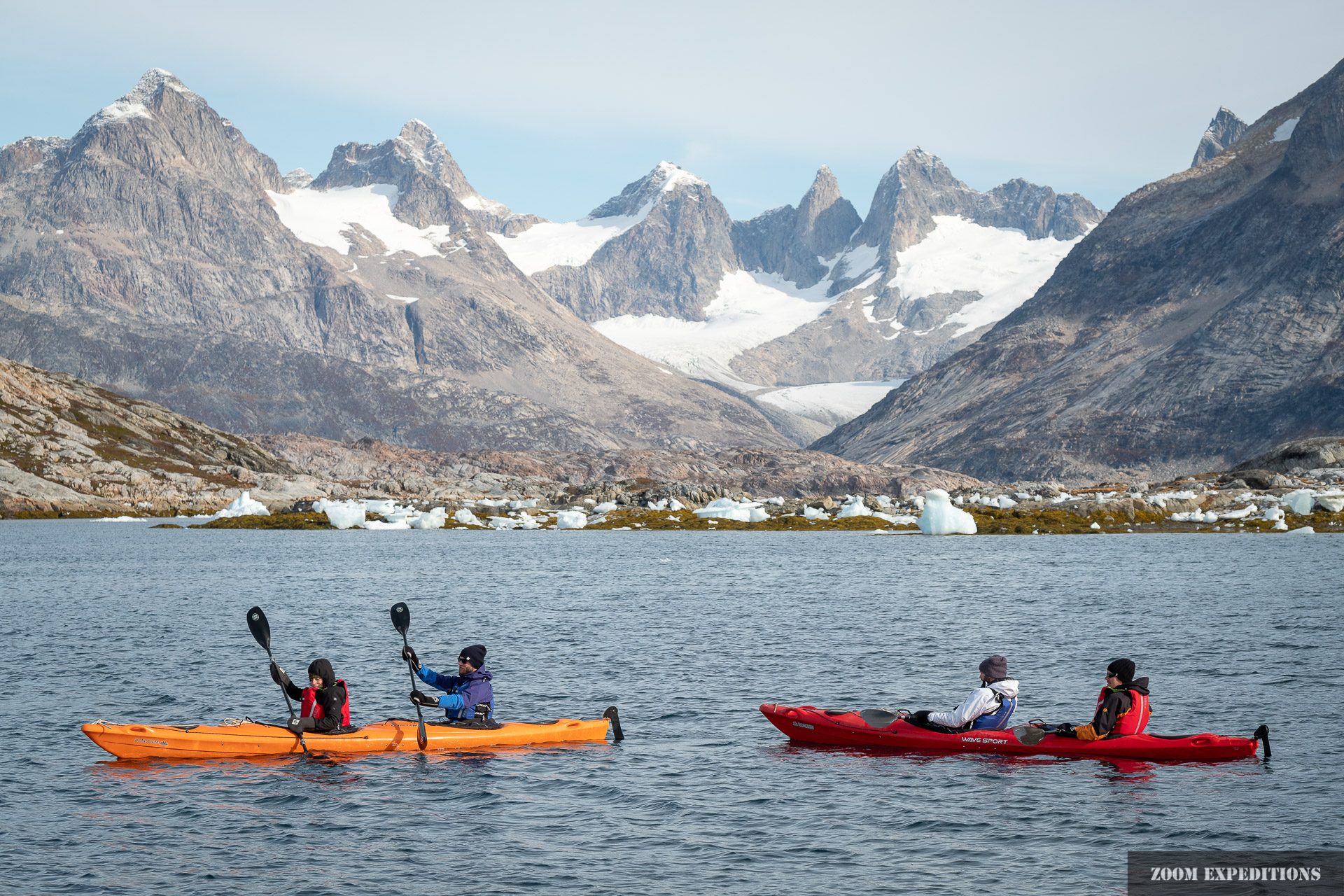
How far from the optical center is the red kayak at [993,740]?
2730 cm

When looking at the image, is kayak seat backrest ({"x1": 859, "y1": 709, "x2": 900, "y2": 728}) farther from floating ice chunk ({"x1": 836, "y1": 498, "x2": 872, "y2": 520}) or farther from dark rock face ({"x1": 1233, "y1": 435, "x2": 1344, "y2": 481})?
dark rock face ({"x1": 1233, "y1": 435, "x2": 1344, "y2": 481})

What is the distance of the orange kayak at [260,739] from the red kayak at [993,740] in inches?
315

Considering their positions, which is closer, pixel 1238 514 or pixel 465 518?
pixel 1238 514

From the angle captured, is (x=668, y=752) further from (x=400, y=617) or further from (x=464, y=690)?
(x=400, y=617)

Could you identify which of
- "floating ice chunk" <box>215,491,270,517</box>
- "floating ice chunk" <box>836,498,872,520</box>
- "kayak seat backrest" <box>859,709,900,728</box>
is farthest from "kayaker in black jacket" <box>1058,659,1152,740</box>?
"floating ice chunk" <box>215,491,270,517</box>

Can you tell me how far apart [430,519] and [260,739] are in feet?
458

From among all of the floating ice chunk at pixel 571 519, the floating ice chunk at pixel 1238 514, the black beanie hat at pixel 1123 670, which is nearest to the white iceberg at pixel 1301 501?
the floating ice chunk at pixel 1238 514

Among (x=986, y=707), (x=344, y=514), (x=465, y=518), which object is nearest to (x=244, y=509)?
(x=344, y=514)

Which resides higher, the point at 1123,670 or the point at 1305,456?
the point at 1305,456

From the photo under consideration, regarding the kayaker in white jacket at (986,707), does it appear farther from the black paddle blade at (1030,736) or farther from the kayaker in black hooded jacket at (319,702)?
the kayaker in black hooded jacket at (319,702)

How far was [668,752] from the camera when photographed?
29.2 metres

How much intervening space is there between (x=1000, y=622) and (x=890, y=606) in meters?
8.43

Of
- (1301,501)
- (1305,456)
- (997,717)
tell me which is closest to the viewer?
(997,717)

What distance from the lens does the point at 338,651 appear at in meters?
47.2
